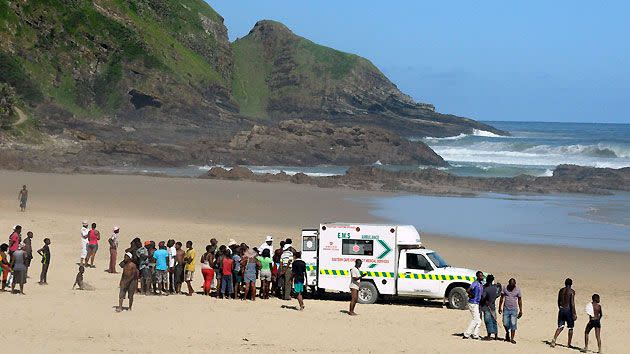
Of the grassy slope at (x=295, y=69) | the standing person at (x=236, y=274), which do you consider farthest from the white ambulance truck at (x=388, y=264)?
the grassy slope at (x=295, y=69)

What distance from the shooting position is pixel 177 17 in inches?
5069

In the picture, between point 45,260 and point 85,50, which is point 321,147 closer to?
point 85,50

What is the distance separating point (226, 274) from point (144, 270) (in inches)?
70.6

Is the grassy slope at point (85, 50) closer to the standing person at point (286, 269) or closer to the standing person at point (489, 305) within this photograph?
the standing person at point (286, 269)

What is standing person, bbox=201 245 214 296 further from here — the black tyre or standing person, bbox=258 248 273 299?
the black tyre

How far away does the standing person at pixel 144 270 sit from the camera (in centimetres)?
2283

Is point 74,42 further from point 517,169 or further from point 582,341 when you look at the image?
point 582,341

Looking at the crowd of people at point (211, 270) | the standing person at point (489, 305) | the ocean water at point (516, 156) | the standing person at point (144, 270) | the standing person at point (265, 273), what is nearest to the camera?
the standing person at point (489, 305)

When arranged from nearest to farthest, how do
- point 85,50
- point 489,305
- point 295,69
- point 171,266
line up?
point 489,305 → point 171,266 → point 85,50 → point 295,69

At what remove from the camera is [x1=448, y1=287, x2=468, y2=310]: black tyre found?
22938 mm

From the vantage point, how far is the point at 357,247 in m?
23.2

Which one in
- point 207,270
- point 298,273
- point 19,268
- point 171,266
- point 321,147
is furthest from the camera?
point 321,147

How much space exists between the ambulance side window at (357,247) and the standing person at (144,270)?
4326 millimetres

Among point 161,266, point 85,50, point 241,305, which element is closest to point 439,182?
point 161,266
